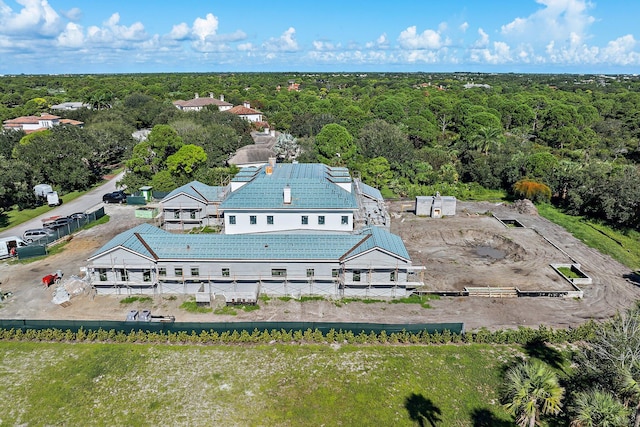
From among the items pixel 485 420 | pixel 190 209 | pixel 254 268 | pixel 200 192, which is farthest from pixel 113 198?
pixel 485 420

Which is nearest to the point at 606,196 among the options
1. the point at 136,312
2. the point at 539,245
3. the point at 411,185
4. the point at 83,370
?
the point at 539,245

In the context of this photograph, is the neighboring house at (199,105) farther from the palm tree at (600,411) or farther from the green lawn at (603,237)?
the palm tree at (600,411)

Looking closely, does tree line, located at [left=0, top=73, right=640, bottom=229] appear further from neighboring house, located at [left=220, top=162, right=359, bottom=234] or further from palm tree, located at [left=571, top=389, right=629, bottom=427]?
palm tree, located at [left=571, top=389, right=629, bottom=427]

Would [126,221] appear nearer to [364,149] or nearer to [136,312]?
[136,312]

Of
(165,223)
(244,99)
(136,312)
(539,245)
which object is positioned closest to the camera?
(136,312)

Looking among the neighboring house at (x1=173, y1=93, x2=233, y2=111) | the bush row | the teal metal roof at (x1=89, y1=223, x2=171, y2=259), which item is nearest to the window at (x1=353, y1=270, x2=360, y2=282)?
the bush row
